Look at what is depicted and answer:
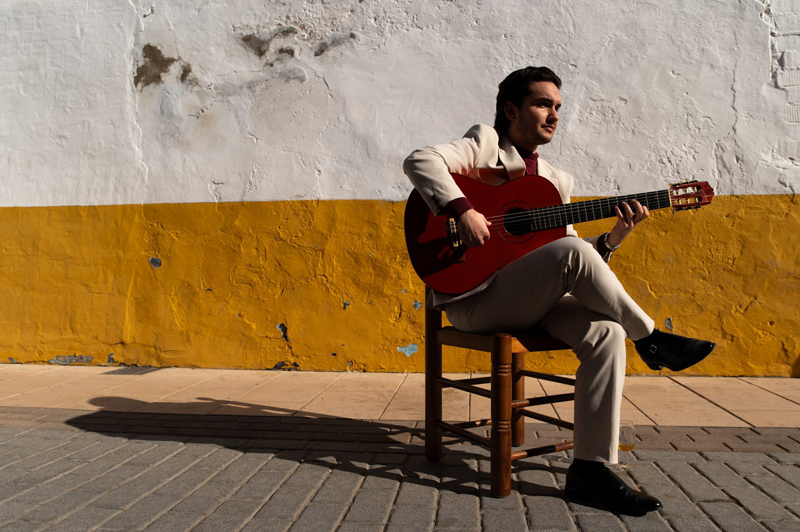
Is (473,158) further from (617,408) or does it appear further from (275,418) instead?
(275,418)

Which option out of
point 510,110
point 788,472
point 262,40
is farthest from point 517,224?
point 262,40

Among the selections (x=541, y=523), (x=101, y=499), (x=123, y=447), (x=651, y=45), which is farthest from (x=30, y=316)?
(x=651, y=45)

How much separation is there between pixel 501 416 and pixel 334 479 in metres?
0.74

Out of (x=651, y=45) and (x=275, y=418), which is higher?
(x=651, y=45)

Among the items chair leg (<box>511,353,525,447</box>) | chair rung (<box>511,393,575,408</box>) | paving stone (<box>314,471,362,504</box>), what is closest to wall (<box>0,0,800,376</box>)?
chair leg (<box>511,353,525,447</box>)

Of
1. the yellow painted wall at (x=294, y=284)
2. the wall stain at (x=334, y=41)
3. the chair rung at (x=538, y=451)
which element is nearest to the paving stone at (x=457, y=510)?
the chair rung at (x=538, y=451)

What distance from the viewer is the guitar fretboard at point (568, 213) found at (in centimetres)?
233

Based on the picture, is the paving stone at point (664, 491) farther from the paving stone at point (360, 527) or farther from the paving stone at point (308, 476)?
the paving stone at point (308, 476)

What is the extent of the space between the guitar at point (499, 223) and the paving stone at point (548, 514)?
2.72 ft

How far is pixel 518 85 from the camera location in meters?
2.54

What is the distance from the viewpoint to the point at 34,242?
16.4ft

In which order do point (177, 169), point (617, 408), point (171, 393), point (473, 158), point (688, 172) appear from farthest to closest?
point (177, 169) < point (688, 172) < point (171, 393) < point (473, 158) < point (617, 408)

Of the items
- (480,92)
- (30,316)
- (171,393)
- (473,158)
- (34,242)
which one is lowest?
(171,393)

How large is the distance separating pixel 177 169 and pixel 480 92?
2.57 metres
